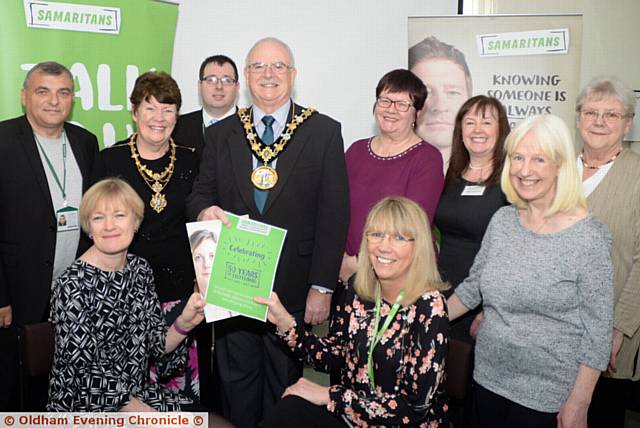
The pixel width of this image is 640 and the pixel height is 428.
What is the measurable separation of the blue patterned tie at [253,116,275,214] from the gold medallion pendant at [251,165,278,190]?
30 mm

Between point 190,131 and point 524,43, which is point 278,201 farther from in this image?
point 524,43

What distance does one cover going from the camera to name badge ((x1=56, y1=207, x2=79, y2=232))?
339 cm

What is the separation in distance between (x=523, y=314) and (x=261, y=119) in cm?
160

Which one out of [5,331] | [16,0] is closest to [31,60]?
[16,0]

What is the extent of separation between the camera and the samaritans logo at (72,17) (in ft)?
13.8

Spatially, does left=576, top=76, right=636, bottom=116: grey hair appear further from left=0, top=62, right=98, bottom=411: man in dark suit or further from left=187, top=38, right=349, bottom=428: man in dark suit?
left=0, top=62, right=98, bottom=411: man in dark suit

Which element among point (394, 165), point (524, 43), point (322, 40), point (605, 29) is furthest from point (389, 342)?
point (605, 29)

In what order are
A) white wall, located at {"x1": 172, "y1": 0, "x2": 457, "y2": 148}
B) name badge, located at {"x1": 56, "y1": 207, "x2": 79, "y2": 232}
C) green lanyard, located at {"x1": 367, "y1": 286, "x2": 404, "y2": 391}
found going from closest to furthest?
green lanyard, located at {"x1": 367, "y1": 286, "x2": 404, "y2": 391}, name badge, located at {"x1": 56, "y1": 207, "x2": 79, "y2": 232}, white wall, located at {"x1": 172, "y1": 0, "x2": 457, "y2": 148}

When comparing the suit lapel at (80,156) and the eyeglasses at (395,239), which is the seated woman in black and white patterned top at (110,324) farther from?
the suit lapel at (80,156)

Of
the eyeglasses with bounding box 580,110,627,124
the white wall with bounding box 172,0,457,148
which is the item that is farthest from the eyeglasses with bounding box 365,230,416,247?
the white wall with bounding box 172,0,457,148

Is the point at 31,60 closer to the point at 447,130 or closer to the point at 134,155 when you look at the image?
the point at 134,155

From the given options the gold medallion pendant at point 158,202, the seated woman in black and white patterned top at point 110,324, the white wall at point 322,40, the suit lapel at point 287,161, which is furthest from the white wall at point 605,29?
the seated woman in black and white patterned top at point 110,324

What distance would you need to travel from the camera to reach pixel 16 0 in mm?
4129

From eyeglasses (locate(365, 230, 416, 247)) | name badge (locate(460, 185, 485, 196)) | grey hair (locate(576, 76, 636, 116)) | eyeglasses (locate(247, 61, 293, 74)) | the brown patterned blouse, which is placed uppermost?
eyeglasses (locate(247, 61, 293, 74))
